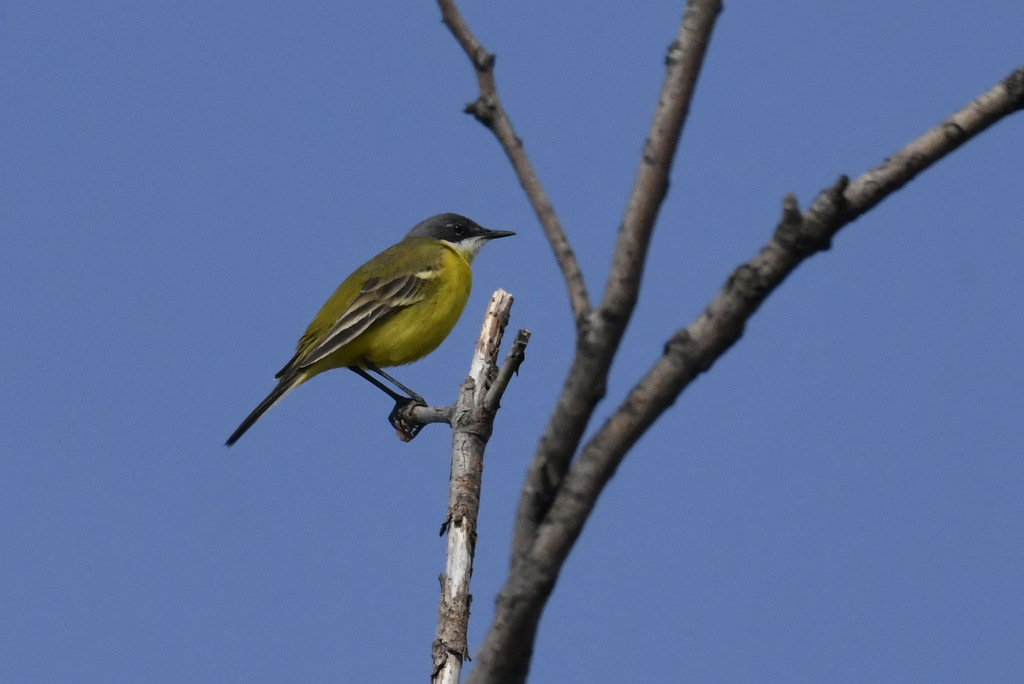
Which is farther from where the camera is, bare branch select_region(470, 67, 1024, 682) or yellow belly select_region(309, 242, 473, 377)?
yellow belly select_region(309, 242, 473, 377)

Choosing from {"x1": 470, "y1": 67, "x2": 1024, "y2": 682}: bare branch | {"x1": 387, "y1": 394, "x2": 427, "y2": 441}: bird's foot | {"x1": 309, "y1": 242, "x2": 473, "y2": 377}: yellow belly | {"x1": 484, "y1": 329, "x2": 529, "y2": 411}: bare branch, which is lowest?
{"x1": 470, "y1": 67, "x2": 1024, "y2": 682}: bare branch

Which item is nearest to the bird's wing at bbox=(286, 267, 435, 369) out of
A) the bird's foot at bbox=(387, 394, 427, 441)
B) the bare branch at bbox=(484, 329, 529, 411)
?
the bird's foot at bbox=(387, 394, 427, 441)

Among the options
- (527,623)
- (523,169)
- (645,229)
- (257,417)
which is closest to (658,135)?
(645,229)

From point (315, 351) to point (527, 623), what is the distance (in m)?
8.03

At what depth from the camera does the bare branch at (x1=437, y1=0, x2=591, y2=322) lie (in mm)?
2721

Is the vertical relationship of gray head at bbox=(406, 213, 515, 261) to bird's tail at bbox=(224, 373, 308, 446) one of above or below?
above

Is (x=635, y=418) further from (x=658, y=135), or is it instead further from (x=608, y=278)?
(x=658, y=135)

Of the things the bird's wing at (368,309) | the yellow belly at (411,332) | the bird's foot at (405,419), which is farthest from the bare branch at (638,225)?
the yellow belly at (411,332)

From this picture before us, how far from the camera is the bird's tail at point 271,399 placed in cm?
961

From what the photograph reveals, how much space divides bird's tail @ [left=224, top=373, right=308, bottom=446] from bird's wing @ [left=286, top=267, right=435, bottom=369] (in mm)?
135

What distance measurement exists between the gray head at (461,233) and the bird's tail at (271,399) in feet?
10.8

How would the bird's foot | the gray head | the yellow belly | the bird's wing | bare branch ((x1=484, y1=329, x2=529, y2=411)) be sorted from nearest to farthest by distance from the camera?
bare branch ((x1=484, y1=329, x2=529, y2=411))
the bird's foot
the bird's wing
the yellow belly
the gray head

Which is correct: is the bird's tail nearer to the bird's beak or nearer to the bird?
the bird

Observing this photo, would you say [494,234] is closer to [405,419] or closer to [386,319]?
[386,319]
